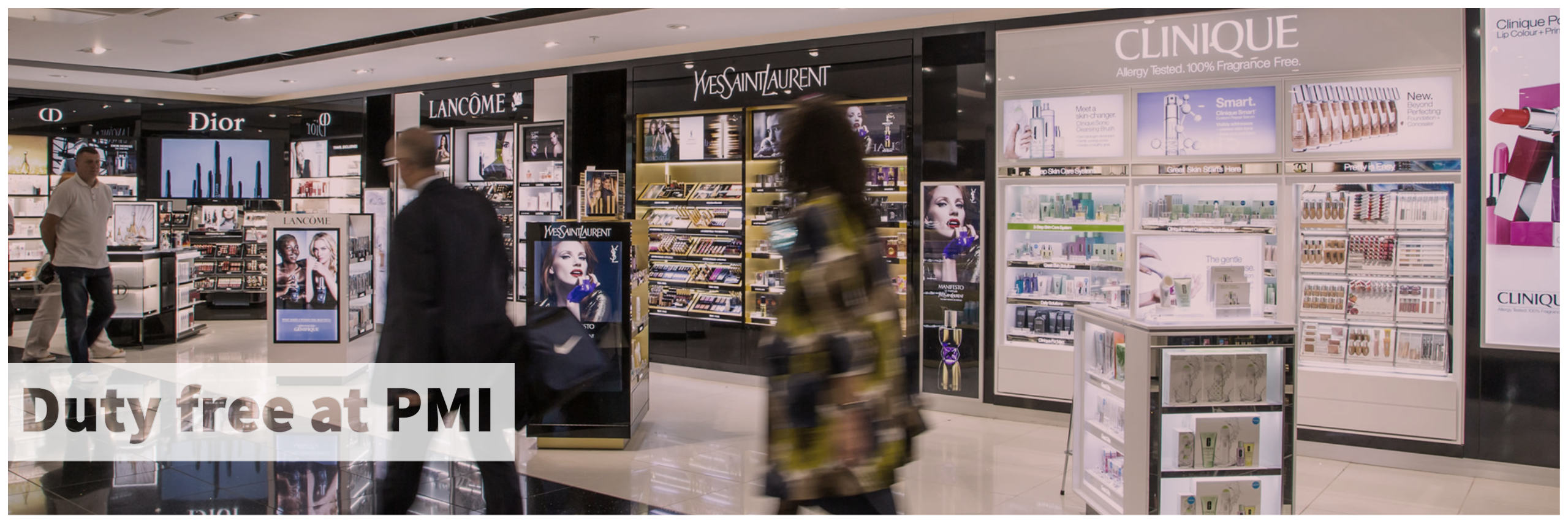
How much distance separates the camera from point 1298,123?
16.4 ft

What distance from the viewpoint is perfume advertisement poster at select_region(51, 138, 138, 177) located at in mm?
11328

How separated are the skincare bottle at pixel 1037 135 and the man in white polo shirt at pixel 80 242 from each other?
6771 millimetres

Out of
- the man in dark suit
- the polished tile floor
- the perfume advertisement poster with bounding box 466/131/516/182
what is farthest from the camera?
the perfume advertisement poster with bounding box 466/131/516/182

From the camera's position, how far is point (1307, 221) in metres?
5.11

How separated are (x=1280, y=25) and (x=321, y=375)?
21.9 feet

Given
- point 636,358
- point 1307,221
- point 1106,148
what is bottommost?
point 636,358

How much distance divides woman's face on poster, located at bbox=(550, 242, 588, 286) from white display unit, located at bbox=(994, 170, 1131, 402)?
2733 millimetres

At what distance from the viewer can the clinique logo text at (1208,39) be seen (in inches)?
200

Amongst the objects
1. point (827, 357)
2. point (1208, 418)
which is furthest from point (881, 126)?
point (827, 357)

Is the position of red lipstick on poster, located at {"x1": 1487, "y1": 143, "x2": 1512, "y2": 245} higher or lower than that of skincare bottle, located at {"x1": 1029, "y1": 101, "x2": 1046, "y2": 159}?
lower

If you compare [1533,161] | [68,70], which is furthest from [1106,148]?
[68,70]

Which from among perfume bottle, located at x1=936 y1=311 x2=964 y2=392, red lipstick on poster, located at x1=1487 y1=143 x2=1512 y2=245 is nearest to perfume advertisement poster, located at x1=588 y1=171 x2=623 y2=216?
perfume bottle, located at x1=936 y1=311 x2=964 y2=392

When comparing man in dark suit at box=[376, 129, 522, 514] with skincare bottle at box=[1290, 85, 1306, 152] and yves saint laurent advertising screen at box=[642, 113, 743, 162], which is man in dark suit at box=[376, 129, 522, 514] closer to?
skincare bottle at box=[1290, 85, 1306, 152]
